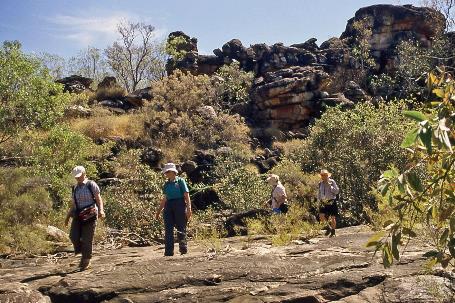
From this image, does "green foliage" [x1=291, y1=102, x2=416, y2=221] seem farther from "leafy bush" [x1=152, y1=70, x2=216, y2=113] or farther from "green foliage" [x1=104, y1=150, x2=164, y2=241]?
"leafy bush" [x1=152, y1=70, x2=216, y2=113]

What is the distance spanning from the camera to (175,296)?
605cm

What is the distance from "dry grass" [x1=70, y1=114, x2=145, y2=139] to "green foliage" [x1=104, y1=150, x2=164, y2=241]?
995 cm

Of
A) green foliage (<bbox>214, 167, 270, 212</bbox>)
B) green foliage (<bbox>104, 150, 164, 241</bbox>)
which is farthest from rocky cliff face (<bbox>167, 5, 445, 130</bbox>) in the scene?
green foliage (<bbox>104, 150, 164, 241</bbox>)

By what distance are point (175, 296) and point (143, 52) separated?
4273cm

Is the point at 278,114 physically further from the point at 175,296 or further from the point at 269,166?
the point at 175,296

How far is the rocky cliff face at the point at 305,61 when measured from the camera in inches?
1368

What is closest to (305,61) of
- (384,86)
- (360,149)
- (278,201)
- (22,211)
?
(384,86)

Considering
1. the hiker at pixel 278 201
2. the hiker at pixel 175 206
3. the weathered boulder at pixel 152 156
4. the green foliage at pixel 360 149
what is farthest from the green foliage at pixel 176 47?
the hiker at pixel 175 206

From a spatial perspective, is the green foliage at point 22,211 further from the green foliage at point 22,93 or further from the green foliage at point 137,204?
the green foliage at point 137,204

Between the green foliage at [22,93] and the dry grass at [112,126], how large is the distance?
13.3 m

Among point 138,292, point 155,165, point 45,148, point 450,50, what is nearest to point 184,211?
point 138,292

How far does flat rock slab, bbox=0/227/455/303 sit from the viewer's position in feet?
18.4

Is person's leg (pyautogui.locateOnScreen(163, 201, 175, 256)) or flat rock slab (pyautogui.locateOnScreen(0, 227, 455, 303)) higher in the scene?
person's leg (pyautogui.locateOnScreen(163, 201, 175, 256))

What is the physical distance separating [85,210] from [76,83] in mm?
30463
